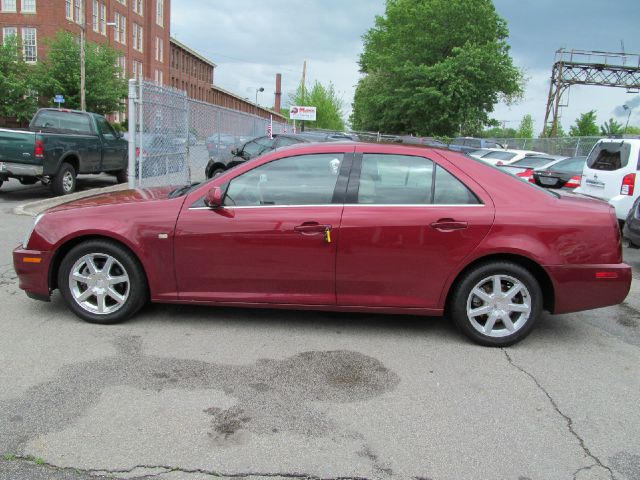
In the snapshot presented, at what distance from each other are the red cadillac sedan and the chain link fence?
5561mm

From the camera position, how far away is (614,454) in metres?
2.93

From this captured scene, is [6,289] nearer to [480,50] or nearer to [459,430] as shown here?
[459,430]

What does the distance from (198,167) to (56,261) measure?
9904mm

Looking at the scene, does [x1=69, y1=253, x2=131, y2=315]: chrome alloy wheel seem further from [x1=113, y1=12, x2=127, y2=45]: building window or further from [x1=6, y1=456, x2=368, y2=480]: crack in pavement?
[x1=113, y1=12, x2=127, y2=45]: building window

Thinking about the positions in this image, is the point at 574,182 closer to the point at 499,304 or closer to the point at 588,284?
the point at 588,284

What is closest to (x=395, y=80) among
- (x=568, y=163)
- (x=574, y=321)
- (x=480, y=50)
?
(x=480, y=50)

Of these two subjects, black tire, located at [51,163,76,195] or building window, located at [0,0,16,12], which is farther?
building window, located at [0,0,16,12]

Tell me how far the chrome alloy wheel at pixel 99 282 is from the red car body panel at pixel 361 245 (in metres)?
0.21

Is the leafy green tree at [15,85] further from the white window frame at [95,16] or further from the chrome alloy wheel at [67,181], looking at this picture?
the chrome alloy wheel at [67,181]

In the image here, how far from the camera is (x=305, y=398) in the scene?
342 centimetres

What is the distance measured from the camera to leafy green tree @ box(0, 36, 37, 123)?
32844mm

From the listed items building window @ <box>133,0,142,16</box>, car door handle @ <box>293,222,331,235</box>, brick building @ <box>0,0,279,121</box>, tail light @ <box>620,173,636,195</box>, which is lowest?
car door handle @ <box>293,222,331,235</box>

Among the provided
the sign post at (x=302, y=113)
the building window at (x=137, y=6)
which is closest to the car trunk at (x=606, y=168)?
the sign post at (x=302, y=113)

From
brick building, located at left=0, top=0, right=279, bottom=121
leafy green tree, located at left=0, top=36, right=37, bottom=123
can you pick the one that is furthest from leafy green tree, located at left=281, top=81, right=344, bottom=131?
leafy green tree, located at left=0, top=36, right=37, bottom=123
